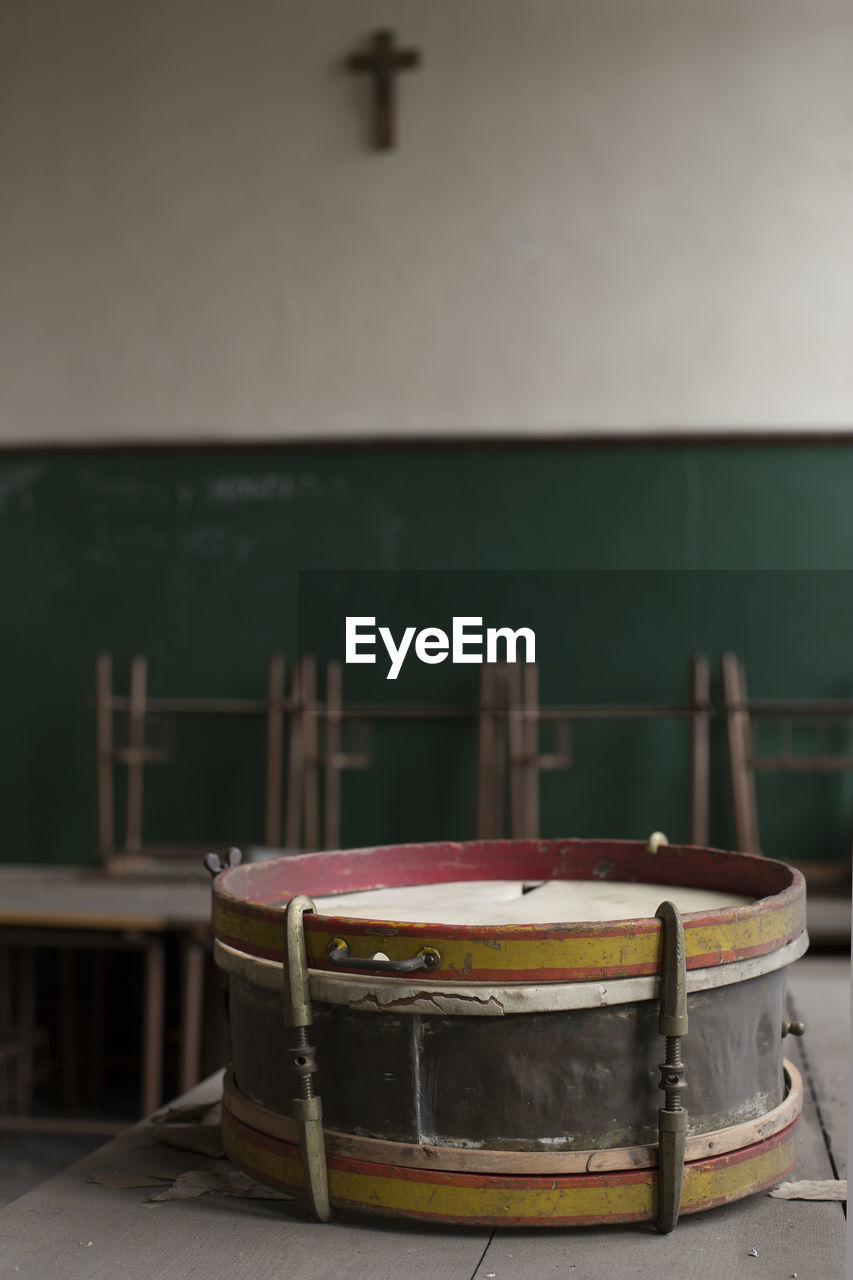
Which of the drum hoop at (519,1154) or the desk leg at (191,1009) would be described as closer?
the drum hoop at (519,1154)

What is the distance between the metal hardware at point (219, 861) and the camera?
212cm

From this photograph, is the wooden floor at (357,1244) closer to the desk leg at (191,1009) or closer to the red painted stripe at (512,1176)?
the red painted stripe at (512,1176)

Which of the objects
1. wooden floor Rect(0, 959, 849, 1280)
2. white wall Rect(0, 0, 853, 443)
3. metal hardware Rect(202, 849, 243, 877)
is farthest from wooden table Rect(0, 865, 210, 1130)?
wooden floor Rect(0, 959, 849, 1280)

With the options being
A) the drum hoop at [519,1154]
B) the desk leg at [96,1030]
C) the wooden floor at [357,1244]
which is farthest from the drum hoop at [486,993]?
the desk leg at [96,1030]

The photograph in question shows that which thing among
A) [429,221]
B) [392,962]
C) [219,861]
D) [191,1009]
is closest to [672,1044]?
[392,962]

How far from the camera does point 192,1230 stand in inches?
67.4

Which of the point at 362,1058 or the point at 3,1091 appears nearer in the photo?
the point at 362,1058

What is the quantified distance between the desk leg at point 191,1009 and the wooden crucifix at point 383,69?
3121mm

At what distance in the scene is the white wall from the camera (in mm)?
4770

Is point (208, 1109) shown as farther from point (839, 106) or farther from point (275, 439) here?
point (839, 106)

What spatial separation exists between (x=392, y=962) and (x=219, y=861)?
2.06 ft

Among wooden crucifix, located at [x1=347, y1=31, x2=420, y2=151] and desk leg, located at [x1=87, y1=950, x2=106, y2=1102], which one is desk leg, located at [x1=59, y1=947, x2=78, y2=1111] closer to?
desk leg, located at [x1=87, y1=950, x2=106, y2=1102]

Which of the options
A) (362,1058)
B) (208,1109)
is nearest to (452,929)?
(362,1058)

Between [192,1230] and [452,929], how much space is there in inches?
21.9
